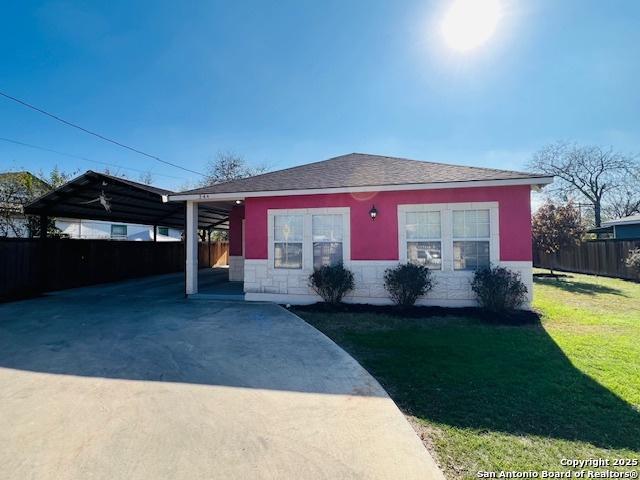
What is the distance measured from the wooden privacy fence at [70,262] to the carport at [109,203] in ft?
2.35

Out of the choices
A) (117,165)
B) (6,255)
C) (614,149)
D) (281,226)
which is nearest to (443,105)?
(281,226)

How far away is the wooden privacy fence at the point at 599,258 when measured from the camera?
13.6 meters

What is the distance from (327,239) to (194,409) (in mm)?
5992

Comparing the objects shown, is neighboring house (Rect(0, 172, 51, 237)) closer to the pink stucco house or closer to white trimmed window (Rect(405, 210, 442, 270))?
the pink stucco house

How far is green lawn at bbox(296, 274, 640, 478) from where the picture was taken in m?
2.55

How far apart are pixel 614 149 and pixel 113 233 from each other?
45.5 meters

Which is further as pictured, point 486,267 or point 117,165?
point 117,165

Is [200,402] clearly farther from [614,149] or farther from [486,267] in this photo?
[614,149]

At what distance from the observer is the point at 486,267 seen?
7609mm

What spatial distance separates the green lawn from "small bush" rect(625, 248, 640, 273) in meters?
7.88

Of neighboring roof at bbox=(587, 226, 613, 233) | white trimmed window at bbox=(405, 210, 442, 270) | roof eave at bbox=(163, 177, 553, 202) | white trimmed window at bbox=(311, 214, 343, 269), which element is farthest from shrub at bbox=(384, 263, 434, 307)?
neighboring roof at bbox=(587, 226, 613, 233)

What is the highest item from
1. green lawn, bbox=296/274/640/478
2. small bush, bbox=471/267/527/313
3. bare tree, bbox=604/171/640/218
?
bare tree, bbox=604/171/640/218

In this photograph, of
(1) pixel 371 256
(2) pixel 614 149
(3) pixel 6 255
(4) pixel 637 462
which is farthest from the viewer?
(2) pixel 614 149

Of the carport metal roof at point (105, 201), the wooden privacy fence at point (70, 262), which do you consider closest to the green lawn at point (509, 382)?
the carport metal roof at point (105, 201)
